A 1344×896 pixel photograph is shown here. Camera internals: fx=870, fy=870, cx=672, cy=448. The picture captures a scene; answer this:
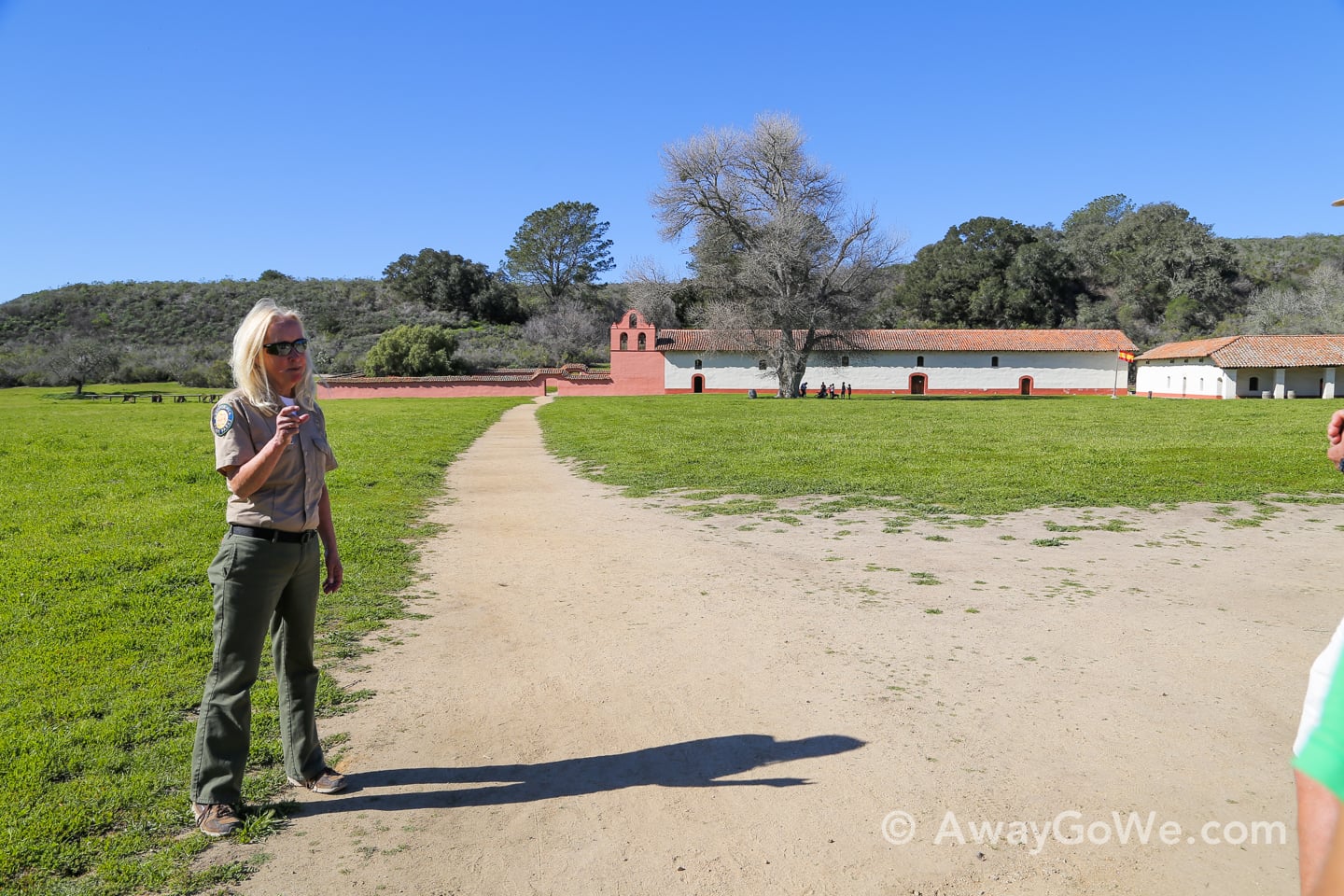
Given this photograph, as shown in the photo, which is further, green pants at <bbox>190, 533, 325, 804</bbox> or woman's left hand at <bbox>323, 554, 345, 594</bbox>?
woman's left hand at <bbox>323, 554, 345, 594</bbox>

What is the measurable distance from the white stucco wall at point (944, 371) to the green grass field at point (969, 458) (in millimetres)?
31890

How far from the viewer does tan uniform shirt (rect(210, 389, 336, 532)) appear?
3.19m

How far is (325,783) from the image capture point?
349 cm

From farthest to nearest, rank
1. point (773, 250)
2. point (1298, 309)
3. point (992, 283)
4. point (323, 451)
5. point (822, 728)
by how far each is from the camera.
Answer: point (992, 283) → point (1298, 309) → point (773, 250) → point (822, 728) → point (323, 451)

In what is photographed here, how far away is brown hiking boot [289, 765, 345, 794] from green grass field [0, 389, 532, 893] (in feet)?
0.41

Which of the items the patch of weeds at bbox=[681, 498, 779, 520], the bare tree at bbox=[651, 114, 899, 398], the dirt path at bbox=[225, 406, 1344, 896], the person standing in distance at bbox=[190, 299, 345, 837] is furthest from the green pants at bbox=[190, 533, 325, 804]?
the bare tree at bbox=[651, 114, 899, 398]

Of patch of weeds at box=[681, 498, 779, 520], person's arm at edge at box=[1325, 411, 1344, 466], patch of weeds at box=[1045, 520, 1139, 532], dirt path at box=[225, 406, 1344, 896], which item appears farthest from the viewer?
patch of weeds at box=[681, 498, 779, 520]

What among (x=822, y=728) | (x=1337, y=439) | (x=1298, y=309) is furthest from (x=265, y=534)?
(x=1298, y=309)

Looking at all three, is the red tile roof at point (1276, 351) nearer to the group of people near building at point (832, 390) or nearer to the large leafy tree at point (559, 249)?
the group of people near building at point (832, 390)

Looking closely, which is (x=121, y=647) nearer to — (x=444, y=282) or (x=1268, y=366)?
(x=1268, y=366)

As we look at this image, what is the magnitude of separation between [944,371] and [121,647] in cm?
5996

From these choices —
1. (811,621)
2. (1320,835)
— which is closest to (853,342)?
(811,621)

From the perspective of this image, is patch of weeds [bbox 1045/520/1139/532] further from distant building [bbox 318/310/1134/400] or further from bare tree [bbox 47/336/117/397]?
bare tree [bbox 47/336/117/397]

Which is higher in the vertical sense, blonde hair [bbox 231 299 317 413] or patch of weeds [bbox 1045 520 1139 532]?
blonde hair [bbox 231 299 317 413]
